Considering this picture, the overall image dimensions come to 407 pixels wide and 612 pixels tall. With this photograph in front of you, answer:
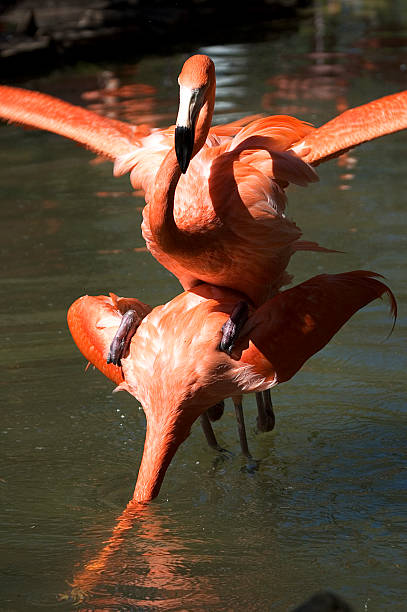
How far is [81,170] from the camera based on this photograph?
10.3m

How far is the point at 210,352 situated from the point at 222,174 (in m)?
0.85

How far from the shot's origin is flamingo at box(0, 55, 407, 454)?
4199 mm

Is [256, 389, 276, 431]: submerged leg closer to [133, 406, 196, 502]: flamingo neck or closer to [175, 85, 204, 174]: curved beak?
[133, 406, 196, 502]: flamingo neck

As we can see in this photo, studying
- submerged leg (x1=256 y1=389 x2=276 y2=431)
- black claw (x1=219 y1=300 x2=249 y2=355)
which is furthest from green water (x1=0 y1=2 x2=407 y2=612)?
black claw (x1=219 y1=300 x2=249 y2=355)

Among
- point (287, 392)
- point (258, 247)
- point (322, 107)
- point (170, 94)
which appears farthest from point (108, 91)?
point (258, 247)

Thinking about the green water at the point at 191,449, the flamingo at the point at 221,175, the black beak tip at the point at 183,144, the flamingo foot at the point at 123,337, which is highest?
the black beak tip at the point at 183,144

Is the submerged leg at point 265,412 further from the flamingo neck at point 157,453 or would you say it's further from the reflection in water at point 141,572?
the reflection in water at point 141,572

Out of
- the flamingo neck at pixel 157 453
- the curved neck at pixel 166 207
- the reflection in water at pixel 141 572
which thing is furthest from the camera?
the flamingo neck at pixel 157 453

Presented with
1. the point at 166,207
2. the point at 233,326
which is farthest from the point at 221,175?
the point at 233,326

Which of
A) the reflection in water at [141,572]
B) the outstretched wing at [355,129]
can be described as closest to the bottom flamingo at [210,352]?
the reflection in water at [141,572]

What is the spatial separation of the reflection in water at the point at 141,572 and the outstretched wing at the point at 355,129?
1955 millimetres

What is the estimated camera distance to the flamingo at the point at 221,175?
165 inches

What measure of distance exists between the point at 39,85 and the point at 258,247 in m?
11.0

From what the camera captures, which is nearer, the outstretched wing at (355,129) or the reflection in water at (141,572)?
the reflection in water at (141,572)
